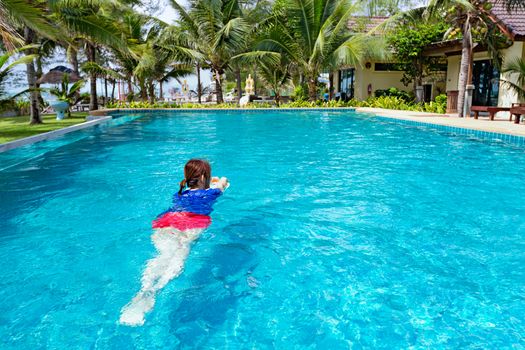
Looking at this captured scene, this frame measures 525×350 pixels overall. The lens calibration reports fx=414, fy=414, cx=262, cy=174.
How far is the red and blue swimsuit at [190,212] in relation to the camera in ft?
12.3

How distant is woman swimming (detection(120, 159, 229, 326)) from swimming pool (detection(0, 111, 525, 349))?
4.4 inches

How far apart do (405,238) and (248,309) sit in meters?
2.13

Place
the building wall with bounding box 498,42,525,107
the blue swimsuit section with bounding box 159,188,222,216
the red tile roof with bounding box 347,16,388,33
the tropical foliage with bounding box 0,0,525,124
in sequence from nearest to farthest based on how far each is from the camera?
the blue swimsuit section with bounding box 159,188,222,216 < the tropical foliage with bounding box 0,0,525,124 < the building wall with bounding box 498,42,525,107 < the red tile roof with bounding box 347,16,388,33

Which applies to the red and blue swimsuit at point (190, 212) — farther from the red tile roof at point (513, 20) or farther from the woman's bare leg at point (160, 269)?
the red tile roof at point (513, 20)

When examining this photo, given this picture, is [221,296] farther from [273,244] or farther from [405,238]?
[405,238]

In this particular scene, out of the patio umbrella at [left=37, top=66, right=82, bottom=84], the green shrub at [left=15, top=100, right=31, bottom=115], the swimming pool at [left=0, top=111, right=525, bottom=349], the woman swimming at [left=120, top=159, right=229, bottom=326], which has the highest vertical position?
the patio umbrella at [left=37, top=66, right=82, bottom=84]

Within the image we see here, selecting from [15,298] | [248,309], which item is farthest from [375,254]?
[15,298]

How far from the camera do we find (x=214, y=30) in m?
24.1

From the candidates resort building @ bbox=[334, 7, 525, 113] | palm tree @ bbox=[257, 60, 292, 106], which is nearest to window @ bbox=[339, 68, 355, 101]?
resort building @ bbox=[334, 7, 525, 113]

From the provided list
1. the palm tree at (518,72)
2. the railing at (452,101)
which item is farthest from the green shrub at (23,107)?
the palm tree at (518,72)

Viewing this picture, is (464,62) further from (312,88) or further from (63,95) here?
(63,95)

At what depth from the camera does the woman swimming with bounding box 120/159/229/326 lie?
9.66 feet

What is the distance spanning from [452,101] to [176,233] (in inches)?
644

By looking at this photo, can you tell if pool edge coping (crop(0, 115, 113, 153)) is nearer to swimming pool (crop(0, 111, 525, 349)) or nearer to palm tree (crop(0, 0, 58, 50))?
swimming pool (crop(0, 111, 525, 349))
